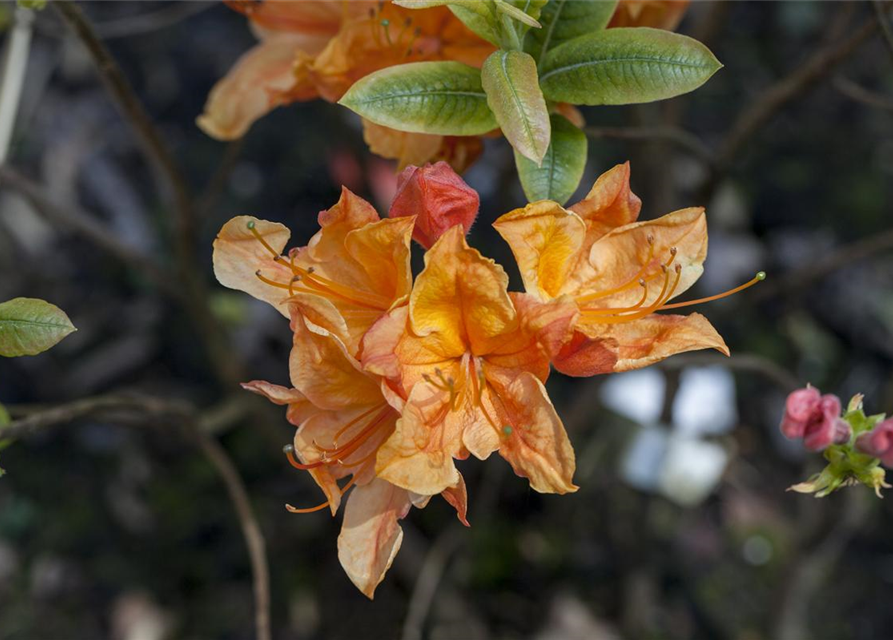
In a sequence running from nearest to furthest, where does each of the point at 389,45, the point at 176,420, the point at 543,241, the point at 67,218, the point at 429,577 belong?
1. the point at 543,241
2. the point at 389,45
3. the point at 176,420
4. the point at 67,218
5. the point at 429,577

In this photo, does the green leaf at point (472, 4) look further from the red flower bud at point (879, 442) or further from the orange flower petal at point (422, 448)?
the red flower bud at point (879, 442)

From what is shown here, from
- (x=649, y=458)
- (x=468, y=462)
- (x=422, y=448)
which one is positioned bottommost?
(x=468, y=462)

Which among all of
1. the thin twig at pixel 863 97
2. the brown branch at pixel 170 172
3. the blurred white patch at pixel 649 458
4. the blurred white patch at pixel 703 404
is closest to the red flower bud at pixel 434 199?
the brown branch at pixel 170 172

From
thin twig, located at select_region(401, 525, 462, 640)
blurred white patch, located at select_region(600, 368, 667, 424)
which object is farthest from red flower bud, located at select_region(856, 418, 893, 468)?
thin twig, located at select_region(401, 525, 462, 640)

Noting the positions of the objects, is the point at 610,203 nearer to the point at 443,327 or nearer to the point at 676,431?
the point at 443,327

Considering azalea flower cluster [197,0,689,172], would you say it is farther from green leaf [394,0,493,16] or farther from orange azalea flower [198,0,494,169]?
green leaf [394,0,493,16]

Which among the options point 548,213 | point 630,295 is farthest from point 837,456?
point 548,213

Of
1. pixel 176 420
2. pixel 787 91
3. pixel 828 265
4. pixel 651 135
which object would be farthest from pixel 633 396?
pixel 176 420
